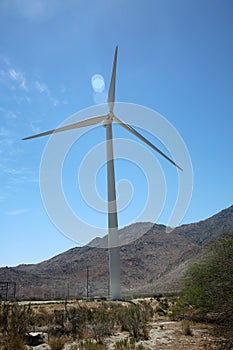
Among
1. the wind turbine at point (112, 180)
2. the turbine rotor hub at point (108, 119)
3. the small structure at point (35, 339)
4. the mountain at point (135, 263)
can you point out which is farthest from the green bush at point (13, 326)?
the mountain at point (135, 263)

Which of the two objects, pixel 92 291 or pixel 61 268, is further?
pixel 61 268

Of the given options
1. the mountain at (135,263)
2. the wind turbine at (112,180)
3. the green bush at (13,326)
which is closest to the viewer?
the green bush at (13,326)

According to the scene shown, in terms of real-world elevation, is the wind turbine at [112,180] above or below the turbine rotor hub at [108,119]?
below

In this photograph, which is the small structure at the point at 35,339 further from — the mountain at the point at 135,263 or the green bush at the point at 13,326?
the mountain at the point at 135,263

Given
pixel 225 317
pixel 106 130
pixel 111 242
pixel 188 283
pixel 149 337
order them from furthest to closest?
pixel 106 130 < pixel 111 242 < pixel 188 283 < pixel 149 337 < pixel 225 317

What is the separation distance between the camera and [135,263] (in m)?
139

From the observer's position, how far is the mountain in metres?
105

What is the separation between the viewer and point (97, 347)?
16.3 meters

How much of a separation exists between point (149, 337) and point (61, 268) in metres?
127

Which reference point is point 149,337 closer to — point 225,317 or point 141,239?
point 225,317

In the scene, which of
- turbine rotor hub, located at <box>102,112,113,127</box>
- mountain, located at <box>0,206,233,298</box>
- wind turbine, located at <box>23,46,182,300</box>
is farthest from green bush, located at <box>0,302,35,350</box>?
mountain, located at <box>0,206,233,298</box>

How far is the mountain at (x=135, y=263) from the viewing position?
105125 millimetres

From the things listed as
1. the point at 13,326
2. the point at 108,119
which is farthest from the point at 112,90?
the point at 13,326

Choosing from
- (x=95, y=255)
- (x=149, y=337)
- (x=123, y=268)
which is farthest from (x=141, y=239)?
(x=149, y=337)
